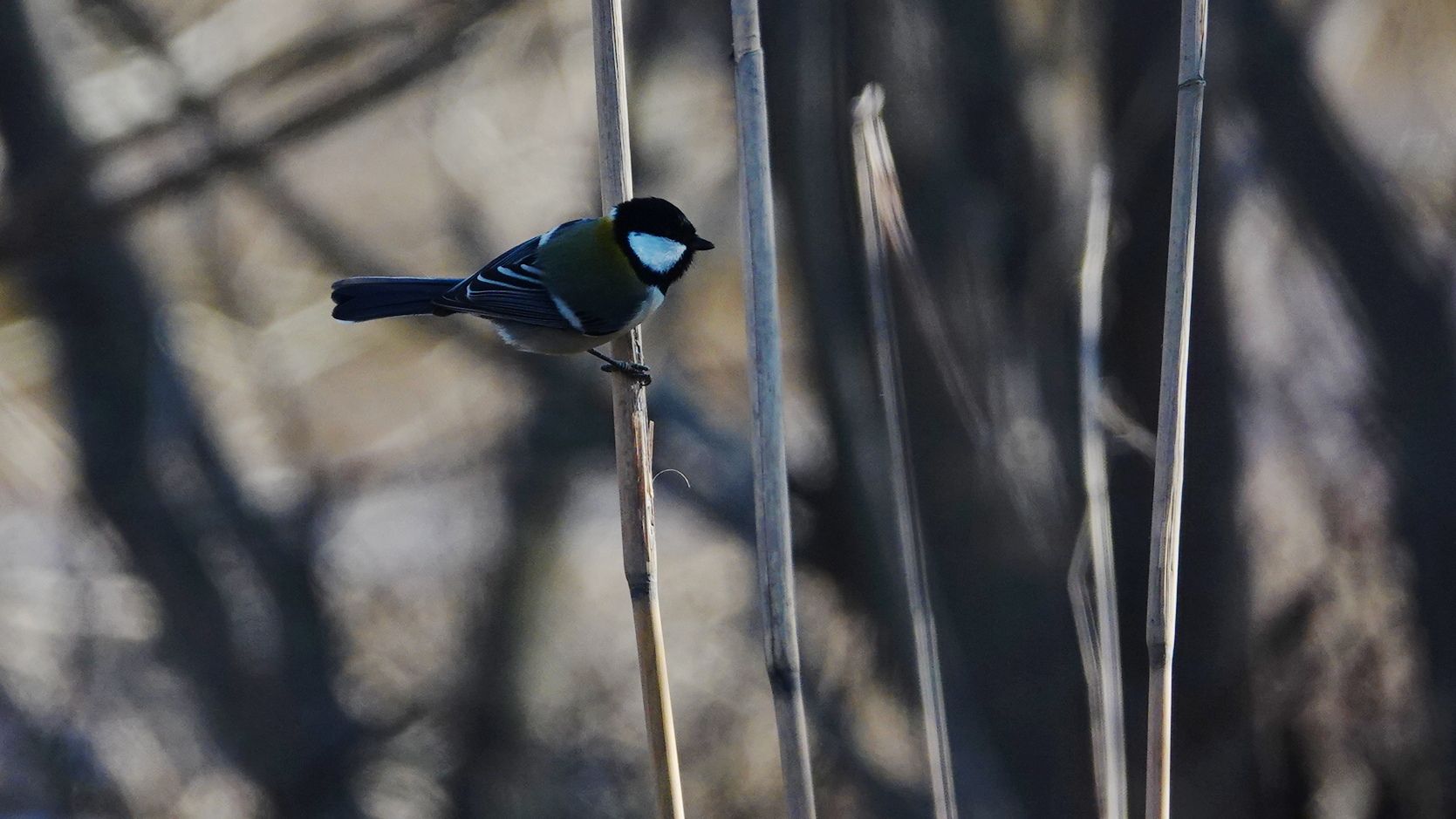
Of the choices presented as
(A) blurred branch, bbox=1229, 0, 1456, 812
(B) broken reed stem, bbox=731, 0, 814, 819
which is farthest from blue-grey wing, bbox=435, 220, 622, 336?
(A) blurred branch, bbox=1229, 0, 1456, 812

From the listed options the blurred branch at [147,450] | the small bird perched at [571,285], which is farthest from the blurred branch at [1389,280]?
the blurred branch at [147,450]

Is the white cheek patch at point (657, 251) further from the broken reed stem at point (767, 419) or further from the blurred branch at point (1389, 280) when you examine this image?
the blurred branch at point (1389, 280)

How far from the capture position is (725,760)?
327cm

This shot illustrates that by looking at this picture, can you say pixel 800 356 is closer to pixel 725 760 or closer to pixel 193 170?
pixel 725 760

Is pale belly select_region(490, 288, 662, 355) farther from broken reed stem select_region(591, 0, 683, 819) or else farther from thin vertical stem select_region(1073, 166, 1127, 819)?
thin vertical stem select_region(1073, 166, 1127, 819)

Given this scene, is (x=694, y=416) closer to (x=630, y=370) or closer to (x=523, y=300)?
(x=523, y=300)

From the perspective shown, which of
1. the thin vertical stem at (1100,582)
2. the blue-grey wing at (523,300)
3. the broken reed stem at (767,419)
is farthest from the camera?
the blue-grey wing at (523,300)

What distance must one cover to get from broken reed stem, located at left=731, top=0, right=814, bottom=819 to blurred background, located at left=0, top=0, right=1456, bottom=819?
1.12m

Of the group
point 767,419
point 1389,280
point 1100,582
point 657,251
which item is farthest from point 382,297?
point 1389,280

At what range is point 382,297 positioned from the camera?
5.59 feet

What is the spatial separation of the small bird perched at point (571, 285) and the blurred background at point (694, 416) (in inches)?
27.3

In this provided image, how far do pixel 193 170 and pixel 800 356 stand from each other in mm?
1615

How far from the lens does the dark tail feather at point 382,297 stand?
→ 167cm

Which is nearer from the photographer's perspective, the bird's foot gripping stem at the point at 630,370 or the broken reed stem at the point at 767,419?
the broken reed stem at the point at 767,419
